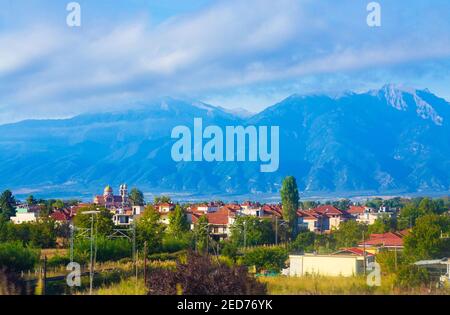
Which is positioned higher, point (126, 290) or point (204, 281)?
point (204, 281)

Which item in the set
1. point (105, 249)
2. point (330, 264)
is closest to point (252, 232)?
point (105, 249)

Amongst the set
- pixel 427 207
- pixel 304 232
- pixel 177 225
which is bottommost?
pixel 304 232

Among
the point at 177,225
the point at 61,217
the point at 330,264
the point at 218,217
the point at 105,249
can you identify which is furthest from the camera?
the point at 218,217

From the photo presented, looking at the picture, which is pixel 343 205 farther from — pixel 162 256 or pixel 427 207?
pixel 162 256

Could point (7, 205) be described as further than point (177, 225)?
Yes

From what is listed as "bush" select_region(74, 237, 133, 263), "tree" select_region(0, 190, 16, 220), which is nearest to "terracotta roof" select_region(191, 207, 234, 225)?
"tree" select_region(0, 190, 16, 220)

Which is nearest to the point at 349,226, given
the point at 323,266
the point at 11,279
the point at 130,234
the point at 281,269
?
the point at 130,234

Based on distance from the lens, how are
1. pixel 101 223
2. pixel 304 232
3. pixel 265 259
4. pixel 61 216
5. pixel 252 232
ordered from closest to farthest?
pixel 265 259 < pixel 101 223 < pixel 252 232 < pixel 304 232 < pixel 61 216
